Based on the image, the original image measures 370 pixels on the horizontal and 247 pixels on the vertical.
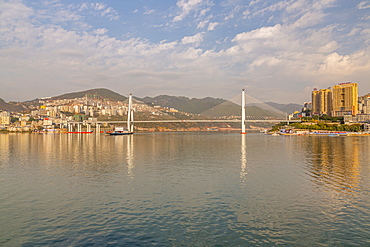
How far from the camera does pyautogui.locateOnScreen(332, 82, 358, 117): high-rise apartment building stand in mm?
154500

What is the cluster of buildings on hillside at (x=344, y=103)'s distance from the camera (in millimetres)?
144762

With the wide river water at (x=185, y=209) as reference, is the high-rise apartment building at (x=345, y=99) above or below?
above

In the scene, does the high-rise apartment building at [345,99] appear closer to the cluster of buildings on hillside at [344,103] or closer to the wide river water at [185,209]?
the cluster of buildings on hillside at [344,103]

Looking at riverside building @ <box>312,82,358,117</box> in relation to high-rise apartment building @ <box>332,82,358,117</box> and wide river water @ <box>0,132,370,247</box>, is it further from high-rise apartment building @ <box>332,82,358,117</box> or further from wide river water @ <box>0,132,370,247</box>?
wide river water @ <box>0,132,370,247</box>

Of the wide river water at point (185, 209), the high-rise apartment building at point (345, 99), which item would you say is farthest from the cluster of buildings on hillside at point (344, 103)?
the wide river water at point (185, 209)

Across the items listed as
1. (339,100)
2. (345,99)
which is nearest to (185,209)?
(345,99)

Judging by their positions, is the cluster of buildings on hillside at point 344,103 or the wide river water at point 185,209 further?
the cluster of buildings on hillside at point 344,103

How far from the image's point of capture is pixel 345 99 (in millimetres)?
158000

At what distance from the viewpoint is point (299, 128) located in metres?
133

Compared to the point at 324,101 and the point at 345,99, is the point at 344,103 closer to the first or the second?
the point at 345,99

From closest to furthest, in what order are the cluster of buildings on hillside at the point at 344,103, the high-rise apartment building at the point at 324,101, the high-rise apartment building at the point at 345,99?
1. the cluster of buildings on hillside at the point at 344,103
2. the high-rise apartment building at the point at 345,99
3. the high-rise apartment building at the point at 324,101

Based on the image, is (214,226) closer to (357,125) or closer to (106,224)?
(106,224)

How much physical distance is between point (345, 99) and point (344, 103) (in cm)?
268

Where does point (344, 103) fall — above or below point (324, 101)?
below
